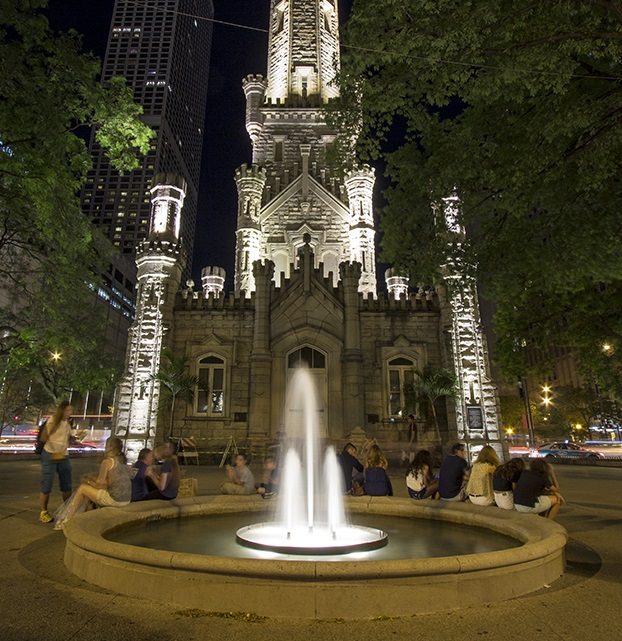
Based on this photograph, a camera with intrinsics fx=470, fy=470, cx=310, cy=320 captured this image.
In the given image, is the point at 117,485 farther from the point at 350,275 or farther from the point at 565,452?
the point at 565,452

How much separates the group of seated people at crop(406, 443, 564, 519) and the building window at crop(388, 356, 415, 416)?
12.6 meters

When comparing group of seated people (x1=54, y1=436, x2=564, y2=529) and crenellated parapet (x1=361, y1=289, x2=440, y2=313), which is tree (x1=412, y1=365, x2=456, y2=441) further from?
group of seated people (x1=54, y1=436, x2=564, y2=529)

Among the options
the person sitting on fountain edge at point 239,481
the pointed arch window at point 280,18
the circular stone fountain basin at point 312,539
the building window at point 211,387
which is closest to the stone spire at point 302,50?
the pointed arch window at point 280,18

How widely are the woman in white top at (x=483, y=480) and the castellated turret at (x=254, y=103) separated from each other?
3430 centimetres

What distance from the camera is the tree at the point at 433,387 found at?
2114 centimetres

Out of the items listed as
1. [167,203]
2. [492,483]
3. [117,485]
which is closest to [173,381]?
[167,203]

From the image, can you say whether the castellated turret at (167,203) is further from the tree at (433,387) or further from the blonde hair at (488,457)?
the blonde hair at (488,457)

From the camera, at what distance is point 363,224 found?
31812mm

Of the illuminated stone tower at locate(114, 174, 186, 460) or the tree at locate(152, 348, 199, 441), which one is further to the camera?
the illuminated stone tower at locate(114, 174, 186, 460)

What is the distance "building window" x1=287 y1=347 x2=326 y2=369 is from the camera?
22.6m

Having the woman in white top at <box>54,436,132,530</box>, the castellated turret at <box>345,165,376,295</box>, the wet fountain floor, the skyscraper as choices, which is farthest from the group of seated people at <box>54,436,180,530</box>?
the skyscraper

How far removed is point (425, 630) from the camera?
3.84m

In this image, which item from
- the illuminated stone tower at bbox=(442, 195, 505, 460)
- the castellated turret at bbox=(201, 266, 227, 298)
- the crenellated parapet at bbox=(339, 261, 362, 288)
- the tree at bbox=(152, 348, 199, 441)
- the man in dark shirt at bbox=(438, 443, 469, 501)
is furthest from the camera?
the castellated turret at bbox=(201, 266, 227, 298)

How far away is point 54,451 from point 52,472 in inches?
14.8
